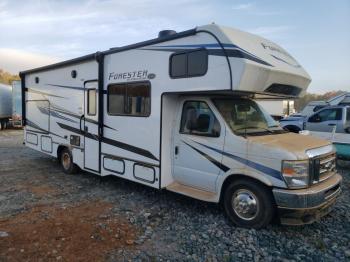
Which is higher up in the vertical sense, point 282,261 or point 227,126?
point 227,126

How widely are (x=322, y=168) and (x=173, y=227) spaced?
2.56 metres

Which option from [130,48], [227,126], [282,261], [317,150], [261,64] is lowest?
[282,261]

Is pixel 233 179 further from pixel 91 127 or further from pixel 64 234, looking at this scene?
pixel 91 127

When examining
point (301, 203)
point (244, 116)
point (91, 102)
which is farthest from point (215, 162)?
point (91, 102)

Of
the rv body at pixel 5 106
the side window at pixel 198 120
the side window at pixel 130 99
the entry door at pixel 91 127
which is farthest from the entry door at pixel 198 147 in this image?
the rv body at pixel 5 106

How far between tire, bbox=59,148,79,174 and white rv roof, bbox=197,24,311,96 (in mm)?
5180

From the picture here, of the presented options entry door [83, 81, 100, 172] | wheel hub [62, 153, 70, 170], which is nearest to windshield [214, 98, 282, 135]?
entry door [83, 81, 100, 172]

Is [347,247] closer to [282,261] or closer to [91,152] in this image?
[282,261]

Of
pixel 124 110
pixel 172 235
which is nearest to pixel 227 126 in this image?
pixel 172 235

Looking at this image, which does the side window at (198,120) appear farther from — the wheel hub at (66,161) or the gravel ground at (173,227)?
the wheel hub at (66,161)

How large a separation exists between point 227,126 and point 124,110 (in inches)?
96.8

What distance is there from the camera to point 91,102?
7711 mm

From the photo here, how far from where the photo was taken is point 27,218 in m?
5.53

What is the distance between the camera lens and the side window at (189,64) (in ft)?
17.3
